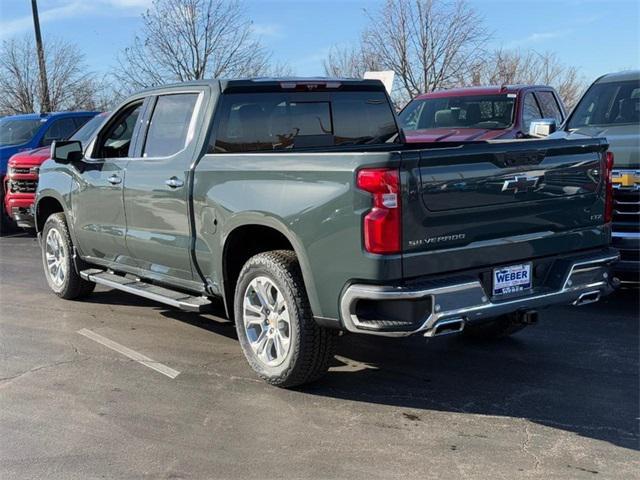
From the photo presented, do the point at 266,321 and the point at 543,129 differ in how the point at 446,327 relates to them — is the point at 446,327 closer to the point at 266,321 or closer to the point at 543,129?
the point at 266,321

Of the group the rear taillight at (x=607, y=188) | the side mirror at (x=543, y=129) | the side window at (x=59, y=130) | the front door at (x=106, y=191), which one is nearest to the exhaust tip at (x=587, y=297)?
the rear taillight at (x=607, y=188)

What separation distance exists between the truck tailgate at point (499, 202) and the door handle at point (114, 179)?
9.88 feet

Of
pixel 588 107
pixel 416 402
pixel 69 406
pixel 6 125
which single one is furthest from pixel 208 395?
pixel 6 125

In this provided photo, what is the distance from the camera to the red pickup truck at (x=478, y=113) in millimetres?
9203

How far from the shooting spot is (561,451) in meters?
3.78

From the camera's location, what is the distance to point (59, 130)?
13.0 meters

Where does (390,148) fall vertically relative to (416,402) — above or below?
above

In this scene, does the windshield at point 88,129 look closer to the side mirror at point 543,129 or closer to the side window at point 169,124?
the side window at point 169,124

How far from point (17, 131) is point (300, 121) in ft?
30.4

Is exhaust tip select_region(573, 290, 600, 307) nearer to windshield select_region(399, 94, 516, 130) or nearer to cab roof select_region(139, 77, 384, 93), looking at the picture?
cab roof select_region(139, 77, 384, 93)

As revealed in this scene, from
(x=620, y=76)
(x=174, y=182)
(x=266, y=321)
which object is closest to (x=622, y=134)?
(x=620, y=76)

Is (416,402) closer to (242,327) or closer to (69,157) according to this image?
(242,327)

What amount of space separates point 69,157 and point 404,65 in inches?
718

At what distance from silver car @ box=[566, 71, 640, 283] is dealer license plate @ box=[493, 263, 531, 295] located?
2.07 m
